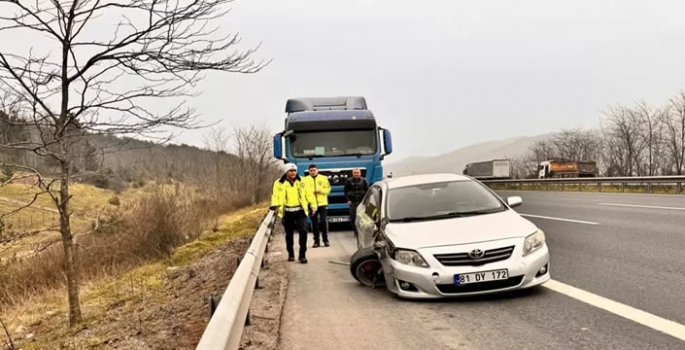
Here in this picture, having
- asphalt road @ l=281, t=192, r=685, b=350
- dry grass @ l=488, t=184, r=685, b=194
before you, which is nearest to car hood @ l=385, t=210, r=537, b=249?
asphalt road @ l=281, t=192, r=685, b=350

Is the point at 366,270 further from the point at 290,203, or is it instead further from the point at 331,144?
the point at 331,144

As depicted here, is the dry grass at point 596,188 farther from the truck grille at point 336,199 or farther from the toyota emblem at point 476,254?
the toyota emblem at point 476,254

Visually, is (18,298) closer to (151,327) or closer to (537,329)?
(151,327)

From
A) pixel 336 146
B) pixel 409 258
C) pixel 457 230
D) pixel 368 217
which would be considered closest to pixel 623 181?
pixel 336 146

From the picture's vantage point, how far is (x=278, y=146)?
15.6 meters

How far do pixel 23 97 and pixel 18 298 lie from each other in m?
7.92

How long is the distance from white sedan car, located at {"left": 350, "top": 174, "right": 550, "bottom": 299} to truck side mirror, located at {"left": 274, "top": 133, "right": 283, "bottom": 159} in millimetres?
8135

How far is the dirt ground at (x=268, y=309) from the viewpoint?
16.3 feet

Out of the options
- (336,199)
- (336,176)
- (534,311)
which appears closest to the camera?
(534,311)

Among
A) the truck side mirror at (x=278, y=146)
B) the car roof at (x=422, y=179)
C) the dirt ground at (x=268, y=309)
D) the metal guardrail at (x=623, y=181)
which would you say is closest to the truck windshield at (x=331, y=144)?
the truck side mirror at (x=278, y=146)

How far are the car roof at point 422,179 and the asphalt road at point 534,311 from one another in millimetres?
1488

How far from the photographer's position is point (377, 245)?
6.87 metres

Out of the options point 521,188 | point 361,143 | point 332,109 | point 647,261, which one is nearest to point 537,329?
point 647,261

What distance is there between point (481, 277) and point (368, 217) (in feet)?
8.35
